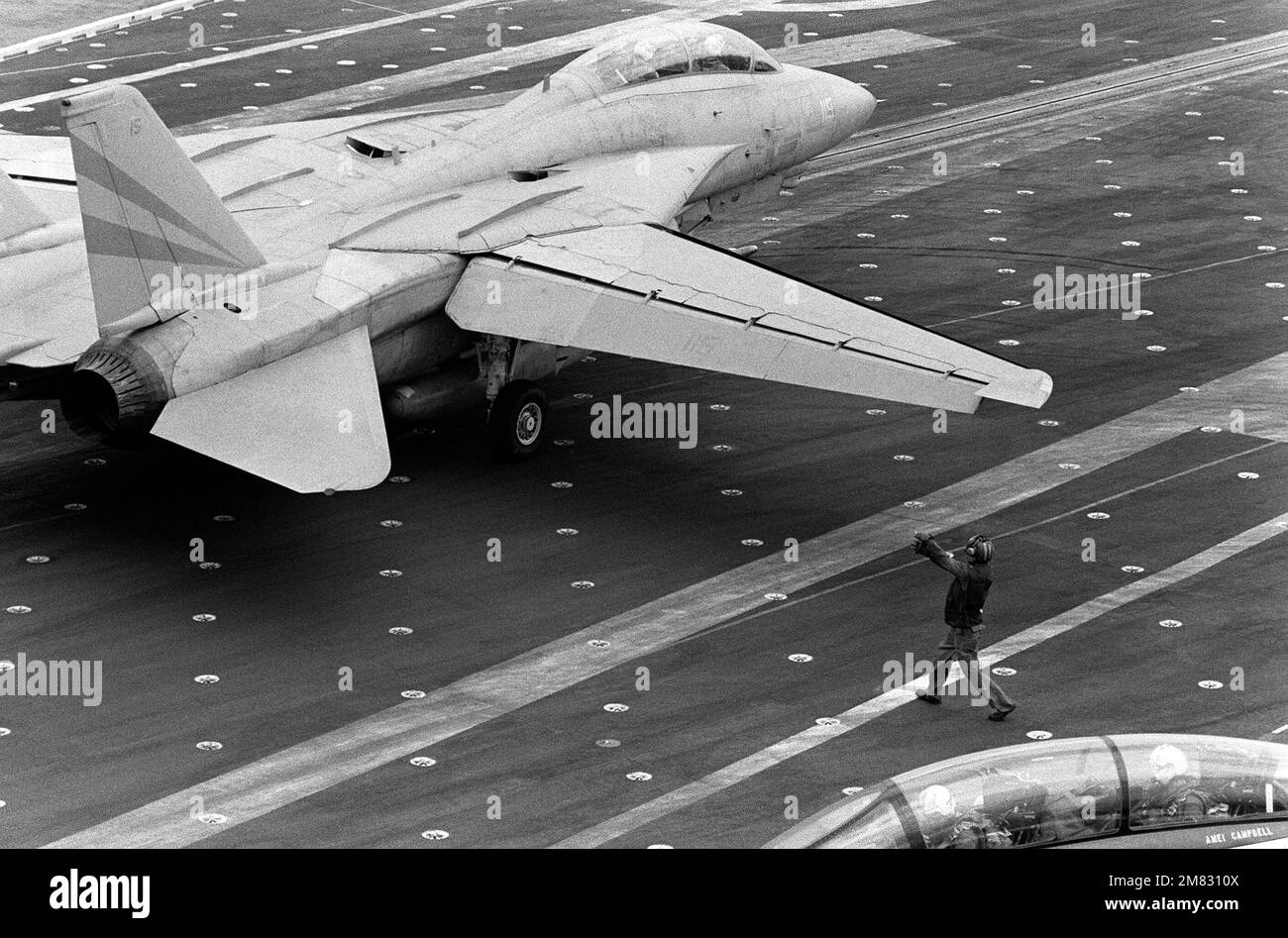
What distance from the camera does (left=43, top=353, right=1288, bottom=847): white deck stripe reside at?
64.0 ft

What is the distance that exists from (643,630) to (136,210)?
7.49 m

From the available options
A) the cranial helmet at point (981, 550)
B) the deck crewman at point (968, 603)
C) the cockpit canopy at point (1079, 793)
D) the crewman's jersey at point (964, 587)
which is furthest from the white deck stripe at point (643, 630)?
the cockpit canopy at point (1079, 793)

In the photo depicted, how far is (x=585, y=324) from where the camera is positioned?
2598cm

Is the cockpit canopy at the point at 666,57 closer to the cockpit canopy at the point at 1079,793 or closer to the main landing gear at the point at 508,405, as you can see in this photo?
the main landing gear at the point at 508,405

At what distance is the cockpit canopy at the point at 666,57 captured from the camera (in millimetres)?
30531

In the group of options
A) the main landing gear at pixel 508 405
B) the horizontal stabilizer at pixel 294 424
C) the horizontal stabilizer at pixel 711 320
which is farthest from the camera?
the main landing gear at pixel 508 405

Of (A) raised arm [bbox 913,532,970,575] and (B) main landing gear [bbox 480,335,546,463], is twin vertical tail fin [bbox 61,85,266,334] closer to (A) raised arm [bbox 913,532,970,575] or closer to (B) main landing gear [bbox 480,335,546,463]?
(B) main landing gear [bbox 480,335,546,463]

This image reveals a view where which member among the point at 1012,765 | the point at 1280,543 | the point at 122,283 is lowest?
the point at 1280,543

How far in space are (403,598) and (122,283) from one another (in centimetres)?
482

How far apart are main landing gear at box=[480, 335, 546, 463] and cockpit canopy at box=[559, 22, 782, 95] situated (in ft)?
17.2

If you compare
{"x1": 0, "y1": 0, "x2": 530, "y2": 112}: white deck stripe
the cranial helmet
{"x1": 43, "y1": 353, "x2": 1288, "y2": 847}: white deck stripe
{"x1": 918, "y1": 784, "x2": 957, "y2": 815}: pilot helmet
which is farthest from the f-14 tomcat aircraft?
{"x1": 0, "y1": 0, "x2": 530, "y2": 112}: white deck stripe

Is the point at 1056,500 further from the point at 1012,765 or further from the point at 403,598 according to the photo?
the point at 1012,765
